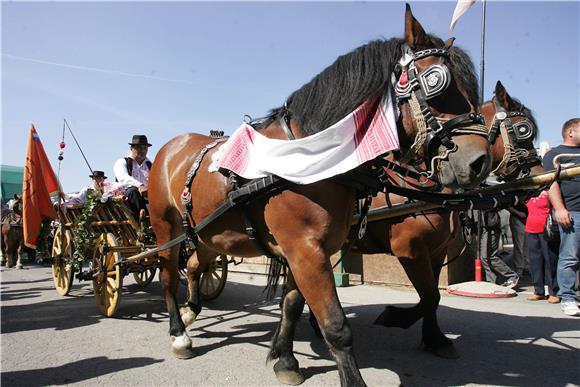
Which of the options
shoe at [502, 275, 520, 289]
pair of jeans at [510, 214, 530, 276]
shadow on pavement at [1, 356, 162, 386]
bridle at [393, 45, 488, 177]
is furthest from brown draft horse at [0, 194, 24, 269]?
bridle at [393, 45, 488, 177]

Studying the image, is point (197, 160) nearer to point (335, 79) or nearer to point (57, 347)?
point (335, 79)

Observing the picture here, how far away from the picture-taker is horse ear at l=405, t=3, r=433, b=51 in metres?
2.26

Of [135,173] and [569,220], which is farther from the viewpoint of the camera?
[135,173]

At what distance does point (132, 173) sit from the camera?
18.4ft

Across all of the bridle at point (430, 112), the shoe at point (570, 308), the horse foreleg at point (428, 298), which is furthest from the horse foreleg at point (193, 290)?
the shoe at point (570, 308)

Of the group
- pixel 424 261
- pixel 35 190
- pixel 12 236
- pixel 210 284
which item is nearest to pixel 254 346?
pixel 424 261

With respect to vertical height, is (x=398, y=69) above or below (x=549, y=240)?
above

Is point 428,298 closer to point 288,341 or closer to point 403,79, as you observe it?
point 288,341

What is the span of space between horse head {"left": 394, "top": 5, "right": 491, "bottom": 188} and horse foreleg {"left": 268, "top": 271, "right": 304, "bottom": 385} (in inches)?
54.7

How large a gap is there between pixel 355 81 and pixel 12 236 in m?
12.6

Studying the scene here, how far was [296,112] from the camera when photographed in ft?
8.50

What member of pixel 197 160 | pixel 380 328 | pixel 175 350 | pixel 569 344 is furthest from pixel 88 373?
pixel 569 344

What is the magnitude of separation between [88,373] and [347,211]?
2325 mm

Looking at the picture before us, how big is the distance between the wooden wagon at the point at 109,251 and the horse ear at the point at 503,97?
377 cm
